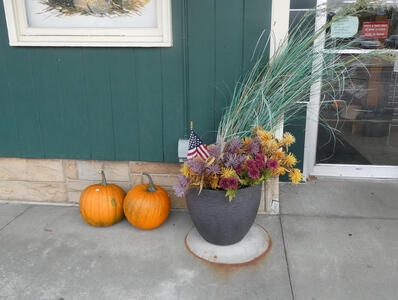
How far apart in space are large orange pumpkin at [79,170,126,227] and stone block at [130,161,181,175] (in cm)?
31

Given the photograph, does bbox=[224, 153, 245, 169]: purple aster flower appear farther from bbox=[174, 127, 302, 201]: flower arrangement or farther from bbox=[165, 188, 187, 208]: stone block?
bbox=[165, 188, 187, 208]: stone block

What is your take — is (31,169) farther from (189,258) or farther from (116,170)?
(189,258)

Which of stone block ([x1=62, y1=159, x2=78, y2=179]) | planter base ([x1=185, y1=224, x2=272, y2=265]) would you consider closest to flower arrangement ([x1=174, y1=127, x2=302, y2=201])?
planter base ([x1=185, y1=224, x2=272, y2=265])

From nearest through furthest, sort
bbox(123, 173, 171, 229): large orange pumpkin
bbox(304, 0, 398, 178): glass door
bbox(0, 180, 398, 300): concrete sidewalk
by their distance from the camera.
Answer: bbox(0, 180, 398, 300): concrete sidewalk < bbox(123, 173, 171, 229): large orange pumpkin < bbox(304, 0, 398, 178): glass door

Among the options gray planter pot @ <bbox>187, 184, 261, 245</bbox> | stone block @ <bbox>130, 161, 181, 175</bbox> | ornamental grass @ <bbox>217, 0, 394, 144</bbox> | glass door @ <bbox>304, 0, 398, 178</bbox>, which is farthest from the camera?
glass door @ <bbox>304, 0, 398, 178</bbox>

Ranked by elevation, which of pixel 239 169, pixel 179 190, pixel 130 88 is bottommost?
pixel 179 190

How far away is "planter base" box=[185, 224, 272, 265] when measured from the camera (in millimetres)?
2408

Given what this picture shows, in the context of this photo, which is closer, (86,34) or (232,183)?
(232,183)

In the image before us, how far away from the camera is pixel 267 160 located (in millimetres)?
2297

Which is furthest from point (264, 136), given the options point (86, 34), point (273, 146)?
point (86, 34)

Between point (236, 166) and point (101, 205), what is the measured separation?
3.90 feet

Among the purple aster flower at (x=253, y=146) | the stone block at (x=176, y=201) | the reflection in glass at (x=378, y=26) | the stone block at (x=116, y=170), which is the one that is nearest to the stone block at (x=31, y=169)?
the stone block at (x=116, y=170)

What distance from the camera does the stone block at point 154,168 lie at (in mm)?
3074

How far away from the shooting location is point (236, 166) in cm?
226
